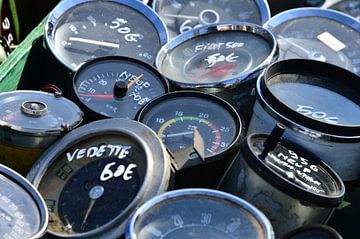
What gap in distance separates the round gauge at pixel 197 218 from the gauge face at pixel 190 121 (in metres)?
0.40

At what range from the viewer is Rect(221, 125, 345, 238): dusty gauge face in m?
1.87

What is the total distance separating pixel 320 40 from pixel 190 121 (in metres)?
0.92

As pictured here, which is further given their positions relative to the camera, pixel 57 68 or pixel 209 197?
pixel 57 68

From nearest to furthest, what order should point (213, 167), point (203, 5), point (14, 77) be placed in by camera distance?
point (213, 167)
point (14, 77)
point (203, 5)

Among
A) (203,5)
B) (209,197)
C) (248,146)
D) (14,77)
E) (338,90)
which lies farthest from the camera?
(203,5)

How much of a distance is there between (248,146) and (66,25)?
1161 mm

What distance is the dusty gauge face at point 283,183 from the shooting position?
73.7 inches

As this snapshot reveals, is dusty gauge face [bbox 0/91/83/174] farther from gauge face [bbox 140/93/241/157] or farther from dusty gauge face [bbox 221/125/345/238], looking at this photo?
dusty gauge face [bbox 221/125/345/238]

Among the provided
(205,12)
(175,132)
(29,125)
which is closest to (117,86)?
(175,132)

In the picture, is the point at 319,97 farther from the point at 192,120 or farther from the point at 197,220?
the point at 197,220

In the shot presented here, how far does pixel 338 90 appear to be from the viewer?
7.71 ft

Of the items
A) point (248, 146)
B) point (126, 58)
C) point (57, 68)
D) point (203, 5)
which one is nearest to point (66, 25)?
point (57, 68)

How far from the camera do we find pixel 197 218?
1.73 m

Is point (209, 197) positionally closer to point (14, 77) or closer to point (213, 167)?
point (213, 167)
